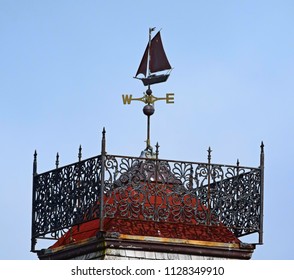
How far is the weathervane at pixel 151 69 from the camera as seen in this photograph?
2562 inches

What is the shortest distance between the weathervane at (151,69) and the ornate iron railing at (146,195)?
1286 mm

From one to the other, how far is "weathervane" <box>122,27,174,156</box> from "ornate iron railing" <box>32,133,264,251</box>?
50.6 inches

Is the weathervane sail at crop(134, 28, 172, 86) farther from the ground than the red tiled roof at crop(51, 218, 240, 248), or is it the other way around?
the weathervane sail at crop(134, 28, 172, 86)

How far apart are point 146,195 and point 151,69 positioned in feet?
10.6

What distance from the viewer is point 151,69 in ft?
215

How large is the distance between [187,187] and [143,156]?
3.75 ft

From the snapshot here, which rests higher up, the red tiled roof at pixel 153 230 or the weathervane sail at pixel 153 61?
the weathervane sail at pixel 153 61

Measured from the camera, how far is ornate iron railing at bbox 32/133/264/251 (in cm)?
6325

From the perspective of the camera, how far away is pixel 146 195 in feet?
208

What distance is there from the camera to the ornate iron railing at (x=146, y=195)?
2490 inches
